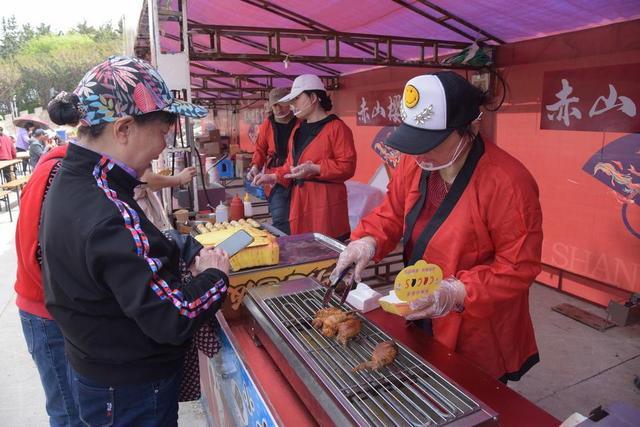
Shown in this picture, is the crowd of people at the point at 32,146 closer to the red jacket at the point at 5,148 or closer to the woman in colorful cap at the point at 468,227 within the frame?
the red jacket at the point at 5,148

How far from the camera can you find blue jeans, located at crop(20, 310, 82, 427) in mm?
1925

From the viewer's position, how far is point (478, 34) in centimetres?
473

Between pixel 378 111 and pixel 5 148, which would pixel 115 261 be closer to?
pixel 378 111

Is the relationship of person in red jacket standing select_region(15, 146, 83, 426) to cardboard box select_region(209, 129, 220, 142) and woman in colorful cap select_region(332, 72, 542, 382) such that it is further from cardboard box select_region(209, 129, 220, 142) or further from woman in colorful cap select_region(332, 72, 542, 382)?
cardboard box select_region(209, 129, 220, 142)

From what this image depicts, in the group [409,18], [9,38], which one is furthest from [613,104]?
[9,38]

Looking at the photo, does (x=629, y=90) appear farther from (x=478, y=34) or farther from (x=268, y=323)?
(x=268, y=323)

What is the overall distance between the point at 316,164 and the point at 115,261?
99.4 inches

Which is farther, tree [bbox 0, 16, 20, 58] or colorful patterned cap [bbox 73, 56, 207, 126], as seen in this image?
tree [bbox 0, 16, 20, 58]

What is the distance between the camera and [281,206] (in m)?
3.97

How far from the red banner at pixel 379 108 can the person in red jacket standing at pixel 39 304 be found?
5.47 metres

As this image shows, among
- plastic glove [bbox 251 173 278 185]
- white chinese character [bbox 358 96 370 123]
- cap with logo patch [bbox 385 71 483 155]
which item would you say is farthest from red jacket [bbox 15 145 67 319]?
white chinese character [bbox 358 96 370 123]

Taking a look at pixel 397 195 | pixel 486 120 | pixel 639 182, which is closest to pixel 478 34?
pixel 486 120

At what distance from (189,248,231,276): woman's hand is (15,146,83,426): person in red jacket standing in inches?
27.7

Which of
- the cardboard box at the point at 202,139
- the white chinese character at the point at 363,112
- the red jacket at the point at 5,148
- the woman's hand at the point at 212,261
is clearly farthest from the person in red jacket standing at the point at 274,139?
the red jacket at the point at 5,148
